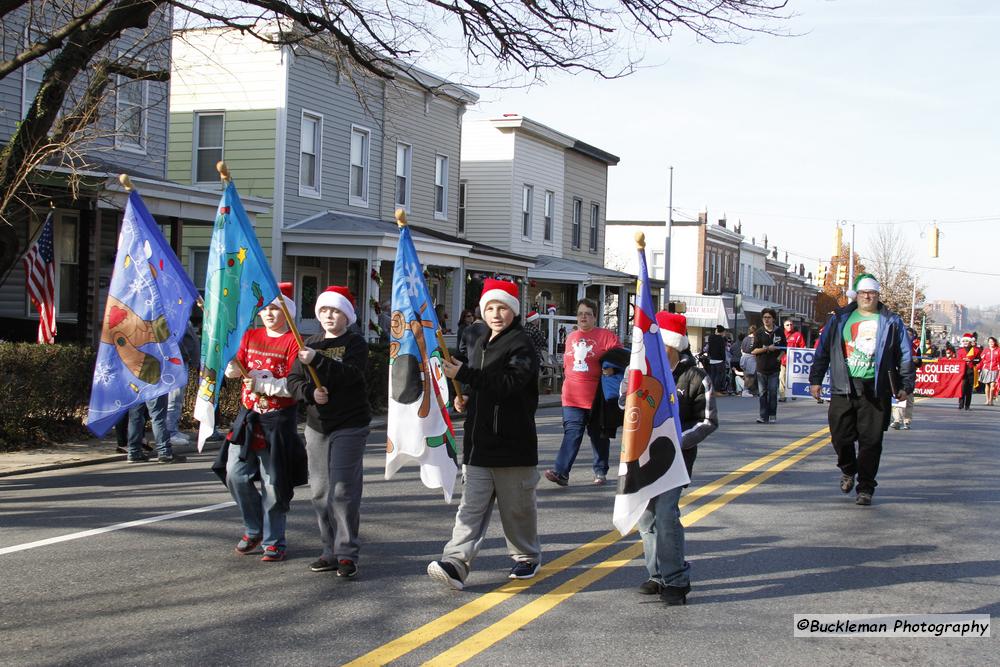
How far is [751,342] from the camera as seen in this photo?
1970 cm

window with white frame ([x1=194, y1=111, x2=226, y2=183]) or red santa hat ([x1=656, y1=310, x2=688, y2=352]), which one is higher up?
window with white frame ([x1=194, y1=111, x2=226, y2=183])

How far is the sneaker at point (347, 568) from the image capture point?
6.42 meters

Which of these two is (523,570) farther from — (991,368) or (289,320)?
(991,368)

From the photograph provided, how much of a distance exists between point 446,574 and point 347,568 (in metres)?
0.70

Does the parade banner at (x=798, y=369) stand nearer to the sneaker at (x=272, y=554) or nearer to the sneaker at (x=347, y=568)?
the sneaker at (x=272, y=554)

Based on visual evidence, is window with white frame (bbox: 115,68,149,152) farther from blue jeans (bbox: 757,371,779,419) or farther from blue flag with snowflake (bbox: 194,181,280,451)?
blue flag with snowflake (bbox: 194,181,280,451)

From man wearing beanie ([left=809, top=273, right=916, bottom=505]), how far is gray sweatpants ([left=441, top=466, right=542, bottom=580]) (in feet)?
14.6

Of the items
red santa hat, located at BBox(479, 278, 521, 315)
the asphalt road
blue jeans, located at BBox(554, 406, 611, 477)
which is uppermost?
red santa hat, located at BBox(479, 278, 521, 315)

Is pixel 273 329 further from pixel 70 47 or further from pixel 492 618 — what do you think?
pixel 70 47

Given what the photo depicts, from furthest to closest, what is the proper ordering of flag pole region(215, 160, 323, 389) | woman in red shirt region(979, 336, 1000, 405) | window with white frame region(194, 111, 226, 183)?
woman in red shirt region(979, 336, 1000, 405) < window with white frame region(194, 111, 226, 183) < flag pole region(215, 160, 323, 389)

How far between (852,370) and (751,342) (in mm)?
10050

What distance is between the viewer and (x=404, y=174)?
28703 mm

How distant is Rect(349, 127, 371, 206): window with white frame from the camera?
26.6m

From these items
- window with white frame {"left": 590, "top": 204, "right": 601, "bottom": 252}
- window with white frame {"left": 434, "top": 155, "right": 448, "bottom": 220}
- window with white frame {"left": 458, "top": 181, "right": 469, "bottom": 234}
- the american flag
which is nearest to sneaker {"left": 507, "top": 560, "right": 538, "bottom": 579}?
the american flag
